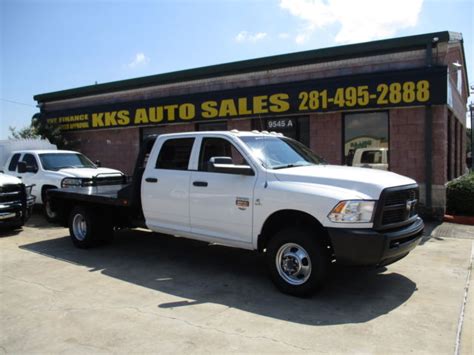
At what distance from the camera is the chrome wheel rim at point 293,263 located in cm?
515

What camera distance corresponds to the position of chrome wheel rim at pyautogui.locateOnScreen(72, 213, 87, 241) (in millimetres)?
7897

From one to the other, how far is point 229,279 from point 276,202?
55.9 inches

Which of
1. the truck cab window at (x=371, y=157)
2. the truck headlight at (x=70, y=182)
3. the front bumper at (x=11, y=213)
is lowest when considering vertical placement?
the front bumper at (x=11, y=213)

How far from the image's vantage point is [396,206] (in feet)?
16.9

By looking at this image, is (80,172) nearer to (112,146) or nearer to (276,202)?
(112,146)

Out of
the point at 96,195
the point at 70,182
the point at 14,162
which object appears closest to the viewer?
the point at 96,195

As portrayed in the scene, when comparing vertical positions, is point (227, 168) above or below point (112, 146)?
below

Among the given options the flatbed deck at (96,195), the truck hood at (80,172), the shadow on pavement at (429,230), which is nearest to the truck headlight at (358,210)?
the flatbed deck at (96,195)

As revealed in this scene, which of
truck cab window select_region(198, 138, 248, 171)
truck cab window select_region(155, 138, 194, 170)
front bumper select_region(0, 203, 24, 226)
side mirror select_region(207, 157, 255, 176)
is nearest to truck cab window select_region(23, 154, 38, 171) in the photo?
front bumper select_region(0, 203, 24, 226)

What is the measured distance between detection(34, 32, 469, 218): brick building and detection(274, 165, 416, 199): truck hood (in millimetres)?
5975

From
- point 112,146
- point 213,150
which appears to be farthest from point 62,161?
point 213,150

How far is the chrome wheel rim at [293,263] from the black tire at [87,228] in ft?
12.5

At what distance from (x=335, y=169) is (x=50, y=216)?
24.3 ft

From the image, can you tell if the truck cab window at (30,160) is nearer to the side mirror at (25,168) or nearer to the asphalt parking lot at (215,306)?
the side mirror at (25,168)
